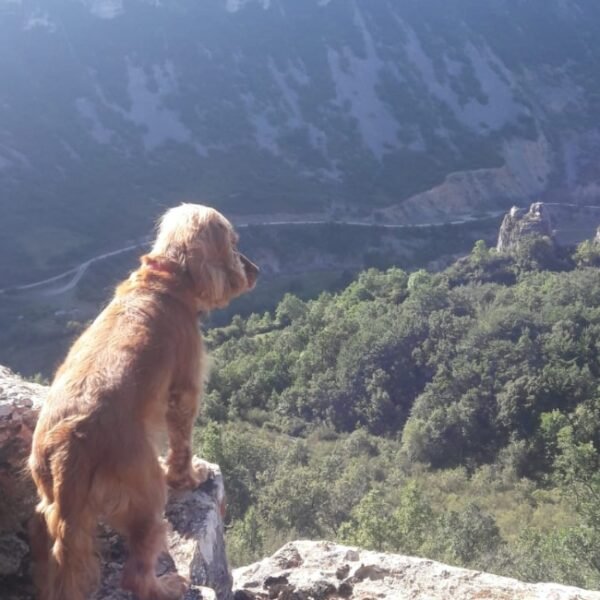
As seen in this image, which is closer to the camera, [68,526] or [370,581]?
[68,526]

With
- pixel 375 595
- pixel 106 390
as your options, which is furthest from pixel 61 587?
pixel 375 595

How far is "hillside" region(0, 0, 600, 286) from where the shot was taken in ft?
216

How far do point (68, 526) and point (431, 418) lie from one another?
83.5 ft

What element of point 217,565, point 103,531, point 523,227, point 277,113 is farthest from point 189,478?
point 277,113

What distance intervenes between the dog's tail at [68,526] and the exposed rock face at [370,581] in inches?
56.3

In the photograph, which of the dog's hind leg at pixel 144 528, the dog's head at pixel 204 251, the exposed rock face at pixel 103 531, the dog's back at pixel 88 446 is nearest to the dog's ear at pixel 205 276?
the dog's head at pixel 204 251

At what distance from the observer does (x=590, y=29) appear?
11300 centimetres

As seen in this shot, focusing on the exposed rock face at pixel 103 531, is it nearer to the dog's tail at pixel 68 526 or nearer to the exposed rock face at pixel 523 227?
the dog's tail at pixel 68 526

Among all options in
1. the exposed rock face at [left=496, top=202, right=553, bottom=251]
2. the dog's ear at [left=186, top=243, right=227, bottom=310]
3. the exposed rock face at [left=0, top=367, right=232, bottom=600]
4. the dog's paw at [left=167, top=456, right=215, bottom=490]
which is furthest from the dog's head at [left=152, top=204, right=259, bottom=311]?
the exposed rock face at [left=496, top=202, right=553, bottom=251]

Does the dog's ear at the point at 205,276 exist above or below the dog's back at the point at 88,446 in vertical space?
above

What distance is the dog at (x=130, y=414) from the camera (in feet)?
11.9

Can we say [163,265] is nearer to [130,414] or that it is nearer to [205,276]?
[205,276]

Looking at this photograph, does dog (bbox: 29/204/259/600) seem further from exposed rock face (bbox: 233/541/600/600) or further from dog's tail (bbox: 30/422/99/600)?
exposed rock face (bbox: 233/541/600/600)

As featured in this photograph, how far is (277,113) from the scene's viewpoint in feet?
279
